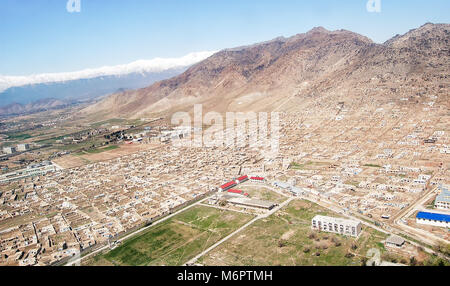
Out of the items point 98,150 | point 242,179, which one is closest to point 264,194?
point 242,179

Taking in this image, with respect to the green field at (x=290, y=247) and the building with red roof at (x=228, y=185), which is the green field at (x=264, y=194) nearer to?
the building with red roof at (x=228, y=185)

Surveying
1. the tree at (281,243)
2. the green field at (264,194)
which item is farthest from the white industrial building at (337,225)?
the green field at (264,194)

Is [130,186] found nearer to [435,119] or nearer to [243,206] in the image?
[243,206]

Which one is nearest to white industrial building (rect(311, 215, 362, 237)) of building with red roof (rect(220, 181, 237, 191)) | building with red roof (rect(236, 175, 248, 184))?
building with red roof (rect(220, 181, 237, 191))

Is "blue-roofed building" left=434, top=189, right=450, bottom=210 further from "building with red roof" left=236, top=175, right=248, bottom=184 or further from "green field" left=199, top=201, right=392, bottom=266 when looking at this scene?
"building with red roof" left=236, top=175, right=248, bottom=184

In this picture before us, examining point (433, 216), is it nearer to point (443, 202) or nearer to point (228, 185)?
point (443, 202)

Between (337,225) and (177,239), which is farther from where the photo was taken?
(177,239)
